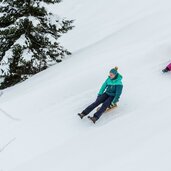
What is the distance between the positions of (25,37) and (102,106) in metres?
6.44

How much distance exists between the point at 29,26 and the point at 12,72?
2.05 meters

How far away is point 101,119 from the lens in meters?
9.69

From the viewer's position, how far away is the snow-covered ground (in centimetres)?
810

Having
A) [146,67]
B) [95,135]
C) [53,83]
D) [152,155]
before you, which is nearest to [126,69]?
[146,67]

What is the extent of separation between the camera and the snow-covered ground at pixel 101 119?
26.6 ft

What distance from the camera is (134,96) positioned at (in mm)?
10508

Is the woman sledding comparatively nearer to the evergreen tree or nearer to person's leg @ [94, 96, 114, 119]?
person's leg @ [94, 96, 114, 119]

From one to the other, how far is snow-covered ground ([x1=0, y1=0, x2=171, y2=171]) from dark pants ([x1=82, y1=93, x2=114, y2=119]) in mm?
327

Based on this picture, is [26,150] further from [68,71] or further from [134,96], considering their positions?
[68,71]

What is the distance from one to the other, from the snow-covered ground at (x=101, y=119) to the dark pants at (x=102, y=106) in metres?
0.33

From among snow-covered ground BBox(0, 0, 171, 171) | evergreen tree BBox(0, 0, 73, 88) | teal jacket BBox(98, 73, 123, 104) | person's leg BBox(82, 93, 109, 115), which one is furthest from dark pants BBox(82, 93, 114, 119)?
evergreen tree BBox(0, 0, 73, 88)

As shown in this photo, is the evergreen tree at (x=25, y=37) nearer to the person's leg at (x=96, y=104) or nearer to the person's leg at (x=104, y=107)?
the person's leg at (x=96, y=104)

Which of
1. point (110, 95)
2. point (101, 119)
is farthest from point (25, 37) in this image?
point (101, 119)

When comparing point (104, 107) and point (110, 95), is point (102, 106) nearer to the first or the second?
point (104, 107)
